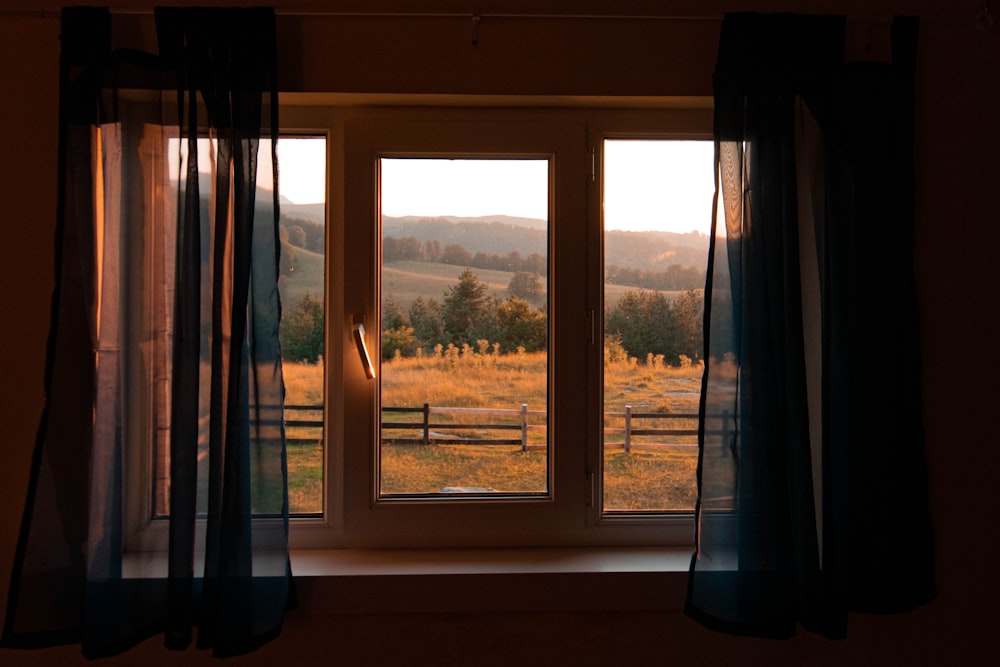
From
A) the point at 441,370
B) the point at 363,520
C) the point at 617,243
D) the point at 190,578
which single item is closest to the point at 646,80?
the point at 617,243

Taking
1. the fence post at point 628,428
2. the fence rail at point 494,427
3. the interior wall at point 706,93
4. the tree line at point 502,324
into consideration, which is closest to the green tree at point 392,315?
the tree line at point 502,324

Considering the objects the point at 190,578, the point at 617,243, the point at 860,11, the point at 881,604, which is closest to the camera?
the point at 190,578

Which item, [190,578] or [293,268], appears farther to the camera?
[293,268]

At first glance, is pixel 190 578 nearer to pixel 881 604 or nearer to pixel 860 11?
pixel 881 604

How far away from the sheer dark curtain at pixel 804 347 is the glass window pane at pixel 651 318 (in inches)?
10.3

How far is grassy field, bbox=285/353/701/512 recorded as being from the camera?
1907 millimetres

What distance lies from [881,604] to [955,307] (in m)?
0.75

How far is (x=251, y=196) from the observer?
5.31ft

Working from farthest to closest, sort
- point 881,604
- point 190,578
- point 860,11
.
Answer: point 860,11 → point 881,604 → point 190,578

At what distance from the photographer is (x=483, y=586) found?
5.70ft

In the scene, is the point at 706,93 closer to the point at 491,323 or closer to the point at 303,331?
the point at 491,323

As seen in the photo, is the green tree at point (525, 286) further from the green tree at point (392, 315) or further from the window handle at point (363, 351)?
the window handle at point (363, 351)

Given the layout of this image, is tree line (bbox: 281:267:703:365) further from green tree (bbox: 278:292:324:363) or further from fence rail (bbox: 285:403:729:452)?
fence rail (bbox: 285:403:729:452)

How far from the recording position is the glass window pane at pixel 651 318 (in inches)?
76.2
